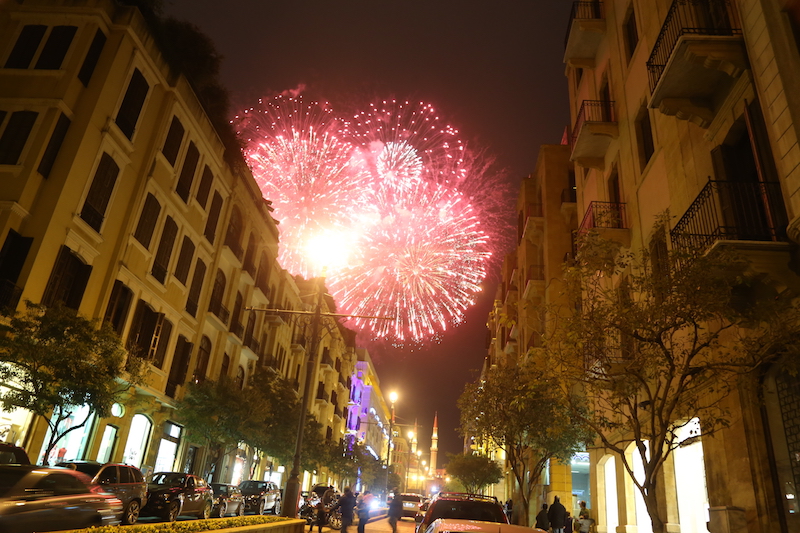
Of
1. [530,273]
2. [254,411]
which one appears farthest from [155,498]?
[530,273]

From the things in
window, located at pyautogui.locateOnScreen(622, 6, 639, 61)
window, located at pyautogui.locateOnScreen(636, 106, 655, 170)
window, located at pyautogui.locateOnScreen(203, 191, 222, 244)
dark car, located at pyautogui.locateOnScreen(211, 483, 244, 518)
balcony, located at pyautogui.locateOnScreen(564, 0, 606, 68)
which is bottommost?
dark car, located at pyautogui.locateOnScreen(211, 483, 244, 518)

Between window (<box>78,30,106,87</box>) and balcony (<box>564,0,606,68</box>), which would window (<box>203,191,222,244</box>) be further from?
balcony (<box>564,0,606,68</box>)

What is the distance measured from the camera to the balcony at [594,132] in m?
19.4

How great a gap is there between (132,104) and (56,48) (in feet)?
9.58

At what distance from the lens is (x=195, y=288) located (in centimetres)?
2720

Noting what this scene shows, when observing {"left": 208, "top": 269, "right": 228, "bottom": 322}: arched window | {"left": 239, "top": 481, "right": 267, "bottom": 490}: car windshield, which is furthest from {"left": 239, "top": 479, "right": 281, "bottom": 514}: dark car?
{"left": 208, "top": 269, "right": 228, "bottom": 322}: arched window

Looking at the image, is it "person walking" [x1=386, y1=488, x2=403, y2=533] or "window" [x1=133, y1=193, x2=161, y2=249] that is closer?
"person walking" [x1=386, y1=488, x2=403, y2=533]

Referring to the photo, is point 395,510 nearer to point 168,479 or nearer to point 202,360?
point 168,479

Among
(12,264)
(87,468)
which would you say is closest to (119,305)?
(12,264)

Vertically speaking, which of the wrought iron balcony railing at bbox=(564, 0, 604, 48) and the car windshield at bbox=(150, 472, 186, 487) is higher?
the wrought iron balcony railing at bbox=(564, 0, 604, 48)

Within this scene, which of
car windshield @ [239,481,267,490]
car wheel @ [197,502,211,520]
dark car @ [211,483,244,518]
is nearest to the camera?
car wheel @ [197,502,211,520]

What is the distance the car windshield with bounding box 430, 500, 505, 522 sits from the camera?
10.9 metres

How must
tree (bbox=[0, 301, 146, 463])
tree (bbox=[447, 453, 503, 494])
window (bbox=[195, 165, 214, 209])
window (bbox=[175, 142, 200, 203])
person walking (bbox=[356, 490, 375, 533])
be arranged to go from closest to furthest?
tree (bbox=[0, 301, 146, 463]), person walking (bbox=[356, 490, 375, 533]), window (bbox=[175, 142, 200, 203]), window (bbox=[195, 165, 214, 209]), tree (bbox=[447, 453, 503, 494])

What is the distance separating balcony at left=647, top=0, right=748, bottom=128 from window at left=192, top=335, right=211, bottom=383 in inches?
899
